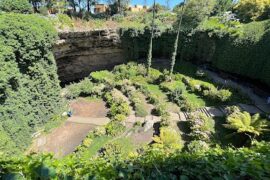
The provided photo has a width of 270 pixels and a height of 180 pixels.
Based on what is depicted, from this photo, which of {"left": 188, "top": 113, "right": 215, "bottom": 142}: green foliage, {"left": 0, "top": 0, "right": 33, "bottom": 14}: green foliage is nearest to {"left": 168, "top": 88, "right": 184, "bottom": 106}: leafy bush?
{"left": 188, "top": 113, "right": 215, "bottom": 142}: green foliage

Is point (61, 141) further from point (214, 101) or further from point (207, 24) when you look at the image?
point (207, 24)

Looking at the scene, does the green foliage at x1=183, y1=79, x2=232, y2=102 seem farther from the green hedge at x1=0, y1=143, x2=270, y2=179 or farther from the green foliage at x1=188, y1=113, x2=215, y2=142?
the green hedge at x1=0, y1=143, x2=270, y2=179

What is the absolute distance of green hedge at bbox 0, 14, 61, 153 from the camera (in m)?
14.6

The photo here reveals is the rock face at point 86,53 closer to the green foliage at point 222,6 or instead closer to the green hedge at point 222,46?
the green hedge at point 222,46

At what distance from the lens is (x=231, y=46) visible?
24109 mm

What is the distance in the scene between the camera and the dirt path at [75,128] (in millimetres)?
16594

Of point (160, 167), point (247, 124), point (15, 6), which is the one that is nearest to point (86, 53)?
point (15, 6)

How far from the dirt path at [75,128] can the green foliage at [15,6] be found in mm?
9603

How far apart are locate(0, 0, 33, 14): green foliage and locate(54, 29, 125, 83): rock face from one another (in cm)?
428

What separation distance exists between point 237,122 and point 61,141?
43.2 feet

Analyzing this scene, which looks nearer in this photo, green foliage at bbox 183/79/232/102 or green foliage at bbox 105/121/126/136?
green foliage at bbox 105/121/126/136

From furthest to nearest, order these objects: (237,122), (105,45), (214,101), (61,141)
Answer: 1. (105,45)
2. (214,101)
3. (61,141)
4. (237,122)

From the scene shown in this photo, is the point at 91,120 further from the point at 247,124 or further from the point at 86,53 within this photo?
the point at 247,124

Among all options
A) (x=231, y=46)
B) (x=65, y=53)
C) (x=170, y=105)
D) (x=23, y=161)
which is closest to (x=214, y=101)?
(x=170, y=105)
